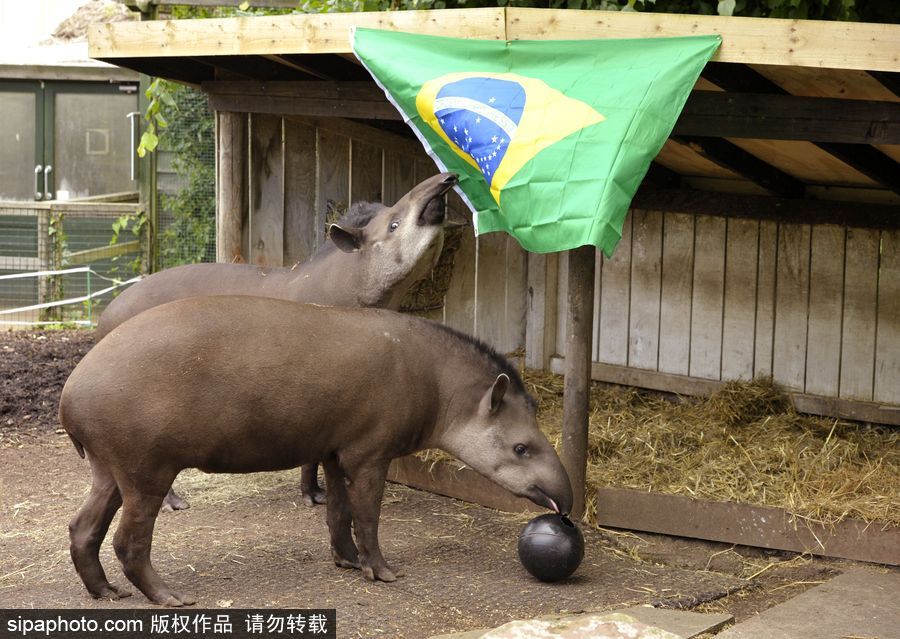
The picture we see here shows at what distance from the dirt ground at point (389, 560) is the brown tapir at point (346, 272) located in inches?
20.5

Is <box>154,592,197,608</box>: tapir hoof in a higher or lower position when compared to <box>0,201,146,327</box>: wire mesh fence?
lower

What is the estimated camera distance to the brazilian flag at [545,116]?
545 centimetres

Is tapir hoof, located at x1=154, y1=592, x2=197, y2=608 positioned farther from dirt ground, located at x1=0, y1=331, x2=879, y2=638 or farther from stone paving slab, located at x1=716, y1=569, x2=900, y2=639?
stone paving slab, located at x1=716, y1=569, x2=900, y2=639

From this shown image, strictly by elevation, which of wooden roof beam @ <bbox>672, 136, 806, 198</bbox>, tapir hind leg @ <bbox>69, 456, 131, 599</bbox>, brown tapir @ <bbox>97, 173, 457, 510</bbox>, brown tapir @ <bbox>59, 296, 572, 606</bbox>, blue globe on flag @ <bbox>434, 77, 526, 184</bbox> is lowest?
tapir hind leg @ <bbox>69, 456, 131, 599</bbox>

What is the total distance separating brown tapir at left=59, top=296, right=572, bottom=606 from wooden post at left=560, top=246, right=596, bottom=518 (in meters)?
0.59

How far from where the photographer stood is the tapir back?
16.9 ft

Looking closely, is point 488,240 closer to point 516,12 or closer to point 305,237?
point 305,237

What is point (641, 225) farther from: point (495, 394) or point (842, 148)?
point (495, 394)

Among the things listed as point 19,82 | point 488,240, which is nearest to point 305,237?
point 488,240

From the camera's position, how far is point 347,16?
263 inches

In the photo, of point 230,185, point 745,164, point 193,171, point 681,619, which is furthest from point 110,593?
point 193,171

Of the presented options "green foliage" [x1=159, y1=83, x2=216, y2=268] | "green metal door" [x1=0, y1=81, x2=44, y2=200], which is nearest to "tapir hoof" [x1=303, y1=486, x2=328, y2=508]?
"green foliage" [x1=159, y1=83, x2=216, y2=268]

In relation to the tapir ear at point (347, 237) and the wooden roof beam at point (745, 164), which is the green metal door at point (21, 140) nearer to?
the tapir ear at point (347, 237)

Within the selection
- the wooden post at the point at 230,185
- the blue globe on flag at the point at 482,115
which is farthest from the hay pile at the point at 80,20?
Answer: the blue globe on flag at the point at 482,115
